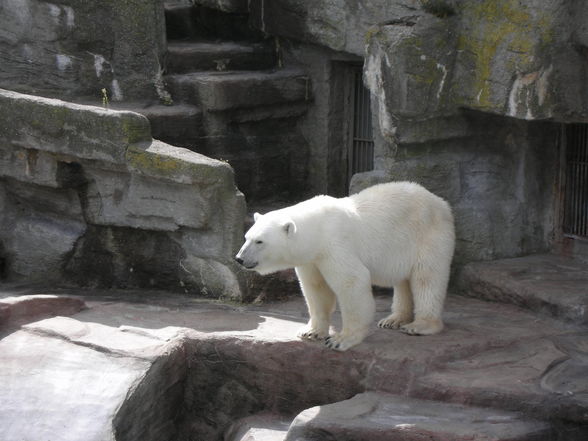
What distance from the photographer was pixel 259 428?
6.84 meters

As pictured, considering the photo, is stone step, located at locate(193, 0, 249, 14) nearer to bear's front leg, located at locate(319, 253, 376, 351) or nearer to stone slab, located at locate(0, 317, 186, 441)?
stone slab, located at locate(0, 317, 186, 441)

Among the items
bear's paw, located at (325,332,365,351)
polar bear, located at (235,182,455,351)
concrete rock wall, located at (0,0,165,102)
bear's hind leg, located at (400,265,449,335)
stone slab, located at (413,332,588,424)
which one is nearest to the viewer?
stone slab, located at (413,332,588,424)

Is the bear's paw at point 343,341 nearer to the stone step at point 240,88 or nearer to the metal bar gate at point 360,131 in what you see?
the stone step at point 240,88

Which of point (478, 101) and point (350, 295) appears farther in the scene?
point (478, 101)

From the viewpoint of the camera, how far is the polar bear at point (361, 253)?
21.3 feet

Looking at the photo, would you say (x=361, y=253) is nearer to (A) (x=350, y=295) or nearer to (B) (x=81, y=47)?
(A) (x=350, y=295)

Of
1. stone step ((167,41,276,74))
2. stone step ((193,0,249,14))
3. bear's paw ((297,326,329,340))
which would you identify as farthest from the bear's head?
stone step ((193,0,249,14))

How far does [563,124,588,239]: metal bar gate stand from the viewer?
8344 millimetres

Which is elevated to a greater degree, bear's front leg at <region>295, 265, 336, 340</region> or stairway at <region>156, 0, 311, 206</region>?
stairway at <region>156, 0, 311, 206</region>

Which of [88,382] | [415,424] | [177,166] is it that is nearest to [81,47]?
[177,166]

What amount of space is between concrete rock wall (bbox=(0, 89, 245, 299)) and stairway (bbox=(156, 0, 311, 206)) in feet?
3.57

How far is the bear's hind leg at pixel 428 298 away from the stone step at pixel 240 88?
3.34 meters

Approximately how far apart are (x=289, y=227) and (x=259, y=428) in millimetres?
1472

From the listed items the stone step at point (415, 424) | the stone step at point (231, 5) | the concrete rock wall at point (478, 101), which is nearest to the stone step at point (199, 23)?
the stone step at point (231, 5)
